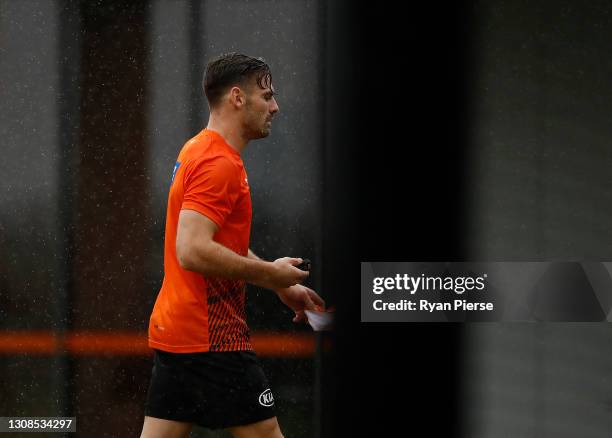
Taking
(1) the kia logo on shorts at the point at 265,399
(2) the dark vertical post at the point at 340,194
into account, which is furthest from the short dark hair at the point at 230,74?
(1) the kia logo on shorts at the point at 265,399

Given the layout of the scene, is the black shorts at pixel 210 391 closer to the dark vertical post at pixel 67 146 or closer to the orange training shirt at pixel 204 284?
the orange training shirt at pixel 204 284

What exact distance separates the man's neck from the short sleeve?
170 millimetres

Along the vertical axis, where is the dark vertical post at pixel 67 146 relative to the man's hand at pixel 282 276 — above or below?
above

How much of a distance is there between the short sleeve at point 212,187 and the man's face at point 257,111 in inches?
9.4

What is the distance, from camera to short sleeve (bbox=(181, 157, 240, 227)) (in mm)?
3064

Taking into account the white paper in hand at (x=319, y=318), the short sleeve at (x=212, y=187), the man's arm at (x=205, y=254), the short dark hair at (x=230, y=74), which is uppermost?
the short dark hair at (x=230, y=74)

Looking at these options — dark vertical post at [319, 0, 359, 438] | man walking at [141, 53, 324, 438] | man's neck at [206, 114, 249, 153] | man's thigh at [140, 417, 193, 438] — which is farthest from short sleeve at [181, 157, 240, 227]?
man's thigh at [140, 417, 193, 438]

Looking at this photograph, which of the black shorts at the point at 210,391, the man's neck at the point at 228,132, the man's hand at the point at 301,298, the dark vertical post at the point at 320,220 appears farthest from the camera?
the dark vertical post at the point at 320,220

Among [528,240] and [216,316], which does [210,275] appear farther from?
[528,240]

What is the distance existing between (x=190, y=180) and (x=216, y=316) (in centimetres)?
48

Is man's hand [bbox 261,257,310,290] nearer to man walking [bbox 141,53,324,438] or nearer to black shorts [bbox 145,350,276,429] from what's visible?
man walking [bbox 141,53,324,438]

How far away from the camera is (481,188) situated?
355cm

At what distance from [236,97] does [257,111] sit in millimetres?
88

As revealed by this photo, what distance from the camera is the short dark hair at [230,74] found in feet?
11.0
